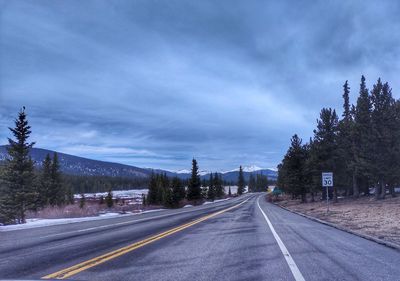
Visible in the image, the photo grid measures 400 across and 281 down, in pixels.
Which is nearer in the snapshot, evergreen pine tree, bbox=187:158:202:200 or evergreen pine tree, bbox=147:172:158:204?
evergreen pine tree, bbox=147:172:158:204

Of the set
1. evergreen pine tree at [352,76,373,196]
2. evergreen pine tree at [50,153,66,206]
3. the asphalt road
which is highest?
evergreen pine tree at [352,76,373,196]

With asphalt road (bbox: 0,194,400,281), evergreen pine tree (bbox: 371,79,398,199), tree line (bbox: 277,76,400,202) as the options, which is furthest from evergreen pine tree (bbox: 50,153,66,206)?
asphalt road (bbox: 0,194,400,281)

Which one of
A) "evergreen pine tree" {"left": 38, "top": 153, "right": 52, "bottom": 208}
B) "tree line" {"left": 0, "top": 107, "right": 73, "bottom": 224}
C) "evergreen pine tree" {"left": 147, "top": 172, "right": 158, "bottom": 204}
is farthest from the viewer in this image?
"evergreen pine tree" {"left": 147, "top": 172, "right": 158, "bottom": 204}

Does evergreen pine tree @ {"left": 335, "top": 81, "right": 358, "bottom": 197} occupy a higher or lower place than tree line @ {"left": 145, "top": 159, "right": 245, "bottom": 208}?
higher

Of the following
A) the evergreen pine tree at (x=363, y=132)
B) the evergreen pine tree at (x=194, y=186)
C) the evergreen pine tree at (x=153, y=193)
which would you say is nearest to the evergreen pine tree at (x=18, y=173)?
the evergreen pine tree at (x=363, y=132)

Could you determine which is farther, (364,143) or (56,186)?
(56,186)

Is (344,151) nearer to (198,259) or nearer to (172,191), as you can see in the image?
(172,191)

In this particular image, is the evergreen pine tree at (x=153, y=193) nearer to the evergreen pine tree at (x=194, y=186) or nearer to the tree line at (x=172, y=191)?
the tree line at (x=172, y=191)

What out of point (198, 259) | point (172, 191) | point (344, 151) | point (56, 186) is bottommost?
point (198, 259)

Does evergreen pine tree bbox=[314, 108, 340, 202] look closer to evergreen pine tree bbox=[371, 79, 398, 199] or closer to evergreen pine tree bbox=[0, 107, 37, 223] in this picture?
evergreen pine tree bbox=[371, 79, 398, 199]

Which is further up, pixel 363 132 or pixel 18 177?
pixel 363 132

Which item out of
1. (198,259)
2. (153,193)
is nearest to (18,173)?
(198,259)

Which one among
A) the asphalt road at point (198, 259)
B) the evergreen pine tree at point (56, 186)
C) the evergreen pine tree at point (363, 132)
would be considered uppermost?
the evergreen pine tree at point (363, 132)

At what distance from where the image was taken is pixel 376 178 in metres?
41.9
